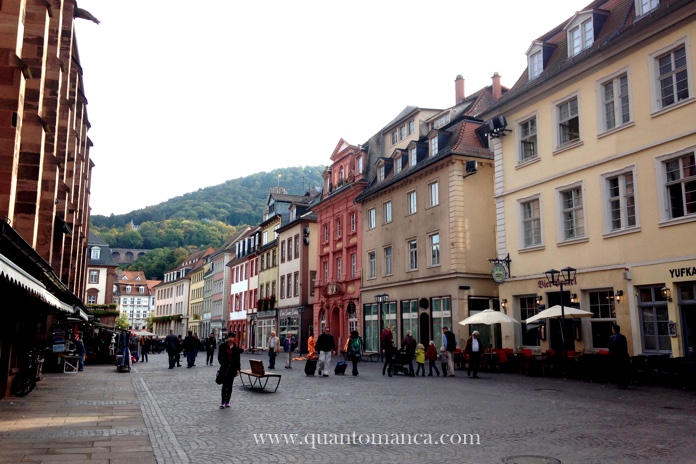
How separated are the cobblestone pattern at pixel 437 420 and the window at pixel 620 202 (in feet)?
20.1

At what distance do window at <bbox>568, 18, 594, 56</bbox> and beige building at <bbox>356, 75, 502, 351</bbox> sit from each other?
28.9ft

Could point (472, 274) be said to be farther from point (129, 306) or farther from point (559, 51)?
point (129, 306)

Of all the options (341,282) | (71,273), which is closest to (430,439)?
(71,273)

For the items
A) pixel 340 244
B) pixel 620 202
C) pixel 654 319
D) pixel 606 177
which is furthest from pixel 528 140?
pixel 340 244

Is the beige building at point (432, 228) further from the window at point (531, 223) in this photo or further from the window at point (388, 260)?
the window at point (531, 223)

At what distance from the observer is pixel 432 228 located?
35094 mm

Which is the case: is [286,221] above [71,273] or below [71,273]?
above

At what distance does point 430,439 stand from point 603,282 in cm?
1520

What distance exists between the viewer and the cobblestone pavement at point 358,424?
8688 mm

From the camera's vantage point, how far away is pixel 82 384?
2075cm

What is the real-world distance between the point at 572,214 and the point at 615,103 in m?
4.49

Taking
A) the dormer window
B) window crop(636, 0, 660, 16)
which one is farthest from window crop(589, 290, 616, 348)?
window crop(636, 0, 660, 16)

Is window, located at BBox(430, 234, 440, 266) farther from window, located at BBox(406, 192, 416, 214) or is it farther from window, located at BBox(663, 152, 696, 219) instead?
window, located at BBox(663, 152, 696, 219)

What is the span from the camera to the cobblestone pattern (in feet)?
28.8
